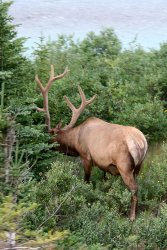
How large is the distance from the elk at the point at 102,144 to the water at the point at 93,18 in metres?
6.24

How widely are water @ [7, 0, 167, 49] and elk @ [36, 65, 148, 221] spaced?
6.24 m

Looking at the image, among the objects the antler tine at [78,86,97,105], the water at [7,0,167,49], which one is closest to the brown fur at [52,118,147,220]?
the antler tine at [78,86,97,105]

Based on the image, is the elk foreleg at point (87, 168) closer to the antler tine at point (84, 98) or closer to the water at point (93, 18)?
the antler tine at point (84, 98)

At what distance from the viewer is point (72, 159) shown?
12.1 m

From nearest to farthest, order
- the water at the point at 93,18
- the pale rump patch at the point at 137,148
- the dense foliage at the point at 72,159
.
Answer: the dense foliage at the point at 72,159
the pale rump patch at the point at 137,148
the water at the point at 93,18

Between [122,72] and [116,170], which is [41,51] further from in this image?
[116,170]

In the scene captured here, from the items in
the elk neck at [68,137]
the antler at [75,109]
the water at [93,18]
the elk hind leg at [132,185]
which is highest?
the water at [93,18]

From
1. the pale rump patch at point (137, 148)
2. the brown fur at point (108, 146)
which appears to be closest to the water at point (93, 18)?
the brown fur at point (108, 146)

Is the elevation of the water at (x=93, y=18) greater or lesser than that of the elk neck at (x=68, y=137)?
greater

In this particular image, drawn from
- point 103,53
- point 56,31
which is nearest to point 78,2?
point 56,31

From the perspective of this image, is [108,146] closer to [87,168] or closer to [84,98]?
[87,168]

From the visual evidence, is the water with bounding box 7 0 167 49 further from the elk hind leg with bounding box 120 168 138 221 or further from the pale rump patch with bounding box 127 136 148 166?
the elk hind leg with bounding box 120 168 138 221

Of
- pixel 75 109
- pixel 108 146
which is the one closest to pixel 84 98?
pixel 75 109

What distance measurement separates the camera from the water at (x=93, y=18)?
18906mm
